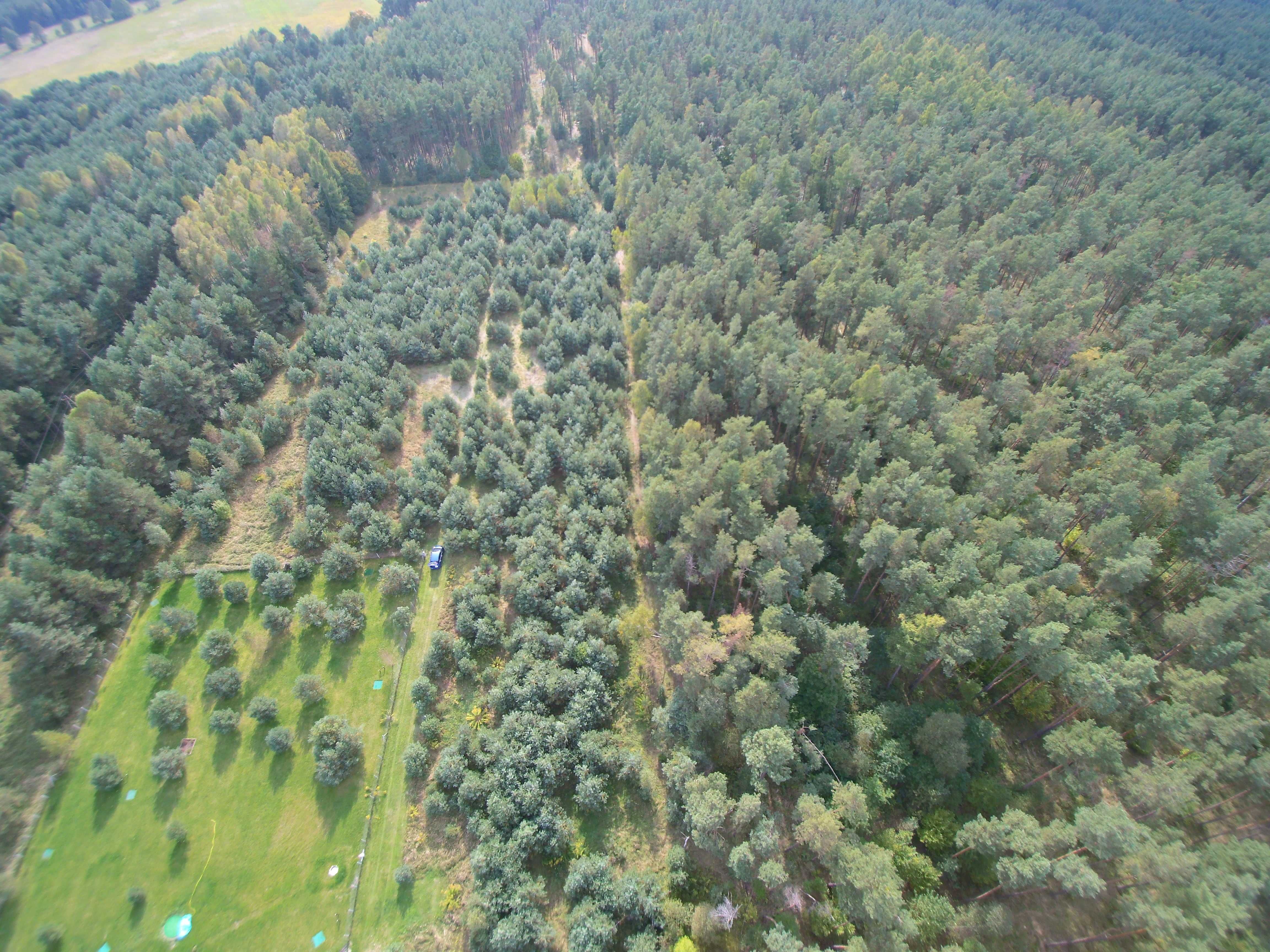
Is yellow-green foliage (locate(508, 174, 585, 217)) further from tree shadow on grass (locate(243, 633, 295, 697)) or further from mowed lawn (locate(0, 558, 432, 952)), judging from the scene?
tree shadow on grass (locate(243, 633, 295, 697))

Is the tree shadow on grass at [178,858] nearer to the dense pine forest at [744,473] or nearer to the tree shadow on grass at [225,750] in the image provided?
the tree shadow on grass at [225,750]

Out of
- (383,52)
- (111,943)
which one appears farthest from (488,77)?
(111,943)

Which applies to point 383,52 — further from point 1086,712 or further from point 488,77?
point 1086,712

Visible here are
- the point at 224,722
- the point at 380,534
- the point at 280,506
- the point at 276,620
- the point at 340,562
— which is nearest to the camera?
the point at 224,722

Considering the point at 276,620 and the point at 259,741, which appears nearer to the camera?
the point at 259,741

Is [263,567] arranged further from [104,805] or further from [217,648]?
[104,805]

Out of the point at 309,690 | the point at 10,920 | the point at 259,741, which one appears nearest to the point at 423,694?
the point at 309,690

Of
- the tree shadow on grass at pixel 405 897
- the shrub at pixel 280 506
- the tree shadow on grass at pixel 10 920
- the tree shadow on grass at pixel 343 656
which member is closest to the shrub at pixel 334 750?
the tree shadow on grass at pixel 343 656
